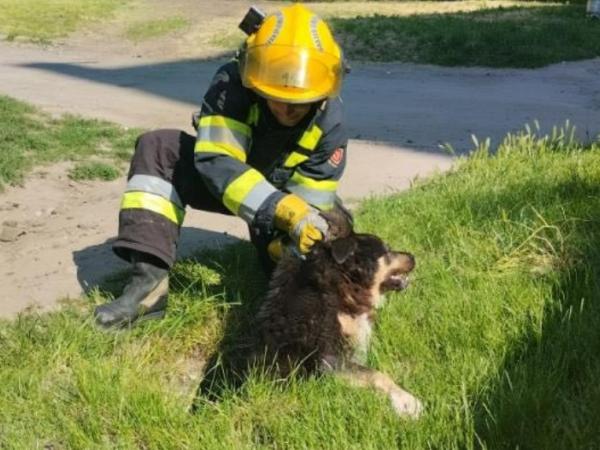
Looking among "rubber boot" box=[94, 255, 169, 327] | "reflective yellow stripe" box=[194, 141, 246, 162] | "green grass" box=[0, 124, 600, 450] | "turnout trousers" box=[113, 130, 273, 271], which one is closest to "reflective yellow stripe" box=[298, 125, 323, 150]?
"reflective yellow stripe" box=[194, 141, 246, 162]

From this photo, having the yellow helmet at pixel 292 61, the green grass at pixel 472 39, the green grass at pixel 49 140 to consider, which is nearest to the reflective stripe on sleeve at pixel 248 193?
the yellow helmet at pixel 292 61

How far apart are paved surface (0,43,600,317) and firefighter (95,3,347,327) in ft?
2.45

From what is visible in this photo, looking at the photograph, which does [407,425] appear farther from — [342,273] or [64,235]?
[64,235]

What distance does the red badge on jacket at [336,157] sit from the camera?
4520mm

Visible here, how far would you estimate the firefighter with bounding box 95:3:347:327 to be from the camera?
3.77 m

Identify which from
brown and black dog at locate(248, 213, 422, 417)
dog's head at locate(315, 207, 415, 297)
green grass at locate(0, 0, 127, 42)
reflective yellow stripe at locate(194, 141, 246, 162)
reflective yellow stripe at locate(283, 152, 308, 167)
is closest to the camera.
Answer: brown and black dog at locate(248, 213, 422, 417)

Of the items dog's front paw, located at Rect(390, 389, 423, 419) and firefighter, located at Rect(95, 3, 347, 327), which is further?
firefighter, located at Rect(95, 3, 347, 327)

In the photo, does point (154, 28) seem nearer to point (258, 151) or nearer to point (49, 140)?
point (49, 140)

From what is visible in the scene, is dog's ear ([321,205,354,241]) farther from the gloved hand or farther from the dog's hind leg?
the dog's hind leg

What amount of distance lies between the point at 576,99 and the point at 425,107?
207cm

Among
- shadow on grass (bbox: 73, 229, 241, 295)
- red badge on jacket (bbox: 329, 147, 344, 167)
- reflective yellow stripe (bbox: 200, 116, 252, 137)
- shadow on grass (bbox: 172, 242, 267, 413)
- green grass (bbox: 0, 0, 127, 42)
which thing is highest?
reflective yellow stripe (bbox: 200, 116, 252, 137)

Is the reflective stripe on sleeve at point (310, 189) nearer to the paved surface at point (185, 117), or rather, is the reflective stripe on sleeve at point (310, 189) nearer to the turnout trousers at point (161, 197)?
the turnout trousers at point (161, 197)

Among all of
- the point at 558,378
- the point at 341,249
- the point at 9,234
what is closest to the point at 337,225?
the point at 341,249

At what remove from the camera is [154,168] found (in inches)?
173
